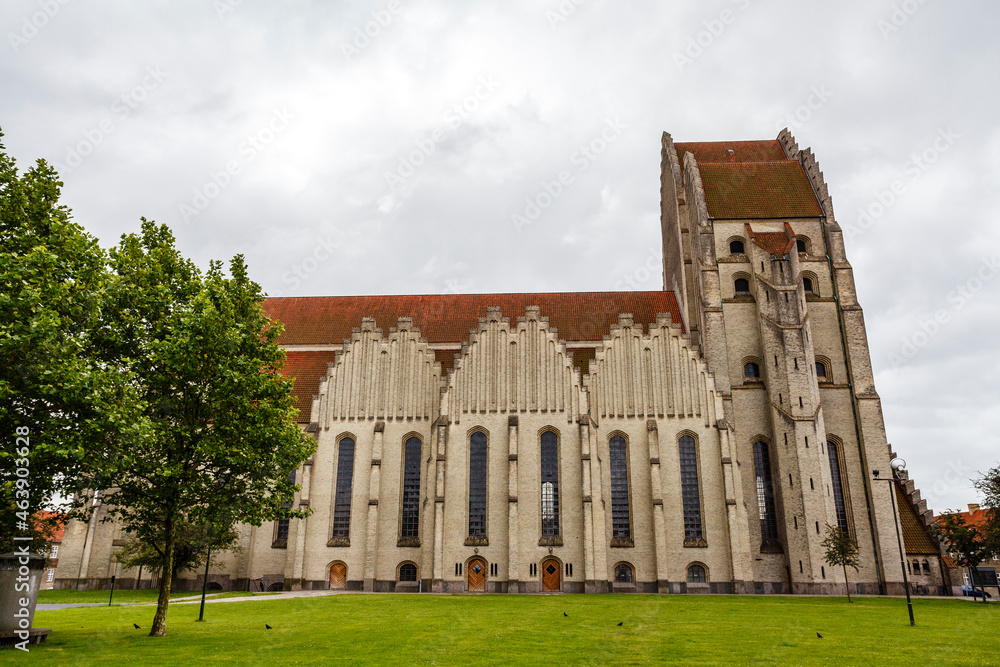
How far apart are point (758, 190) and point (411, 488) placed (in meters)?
35.8

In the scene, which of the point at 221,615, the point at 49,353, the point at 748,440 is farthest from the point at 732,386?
the point at 49,353

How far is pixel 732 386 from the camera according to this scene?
48.3 meters

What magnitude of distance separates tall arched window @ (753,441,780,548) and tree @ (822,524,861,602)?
11.7 feet

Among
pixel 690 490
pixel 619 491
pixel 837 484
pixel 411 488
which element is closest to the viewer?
pixel 690 490

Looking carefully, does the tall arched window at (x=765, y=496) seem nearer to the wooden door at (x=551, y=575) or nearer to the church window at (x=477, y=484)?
the wooden door at (x=551, y=575)

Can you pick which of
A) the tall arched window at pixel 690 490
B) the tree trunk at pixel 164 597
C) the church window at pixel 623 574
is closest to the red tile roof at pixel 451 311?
the tall arched window at pixel 690 490

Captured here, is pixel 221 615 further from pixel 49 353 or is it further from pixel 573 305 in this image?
pixel 573 305

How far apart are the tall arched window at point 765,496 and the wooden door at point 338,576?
2775 cm

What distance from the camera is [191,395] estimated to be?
22562 mm

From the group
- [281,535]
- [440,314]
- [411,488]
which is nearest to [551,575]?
[411,488]

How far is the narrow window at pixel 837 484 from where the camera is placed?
150 feet

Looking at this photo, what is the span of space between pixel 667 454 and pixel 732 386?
729cm

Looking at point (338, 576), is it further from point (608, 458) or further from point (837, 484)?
point (837, 484)

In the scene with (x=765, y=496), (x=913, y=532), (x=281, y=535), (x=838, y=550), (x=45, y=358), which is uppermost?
(x=45, y=358)
